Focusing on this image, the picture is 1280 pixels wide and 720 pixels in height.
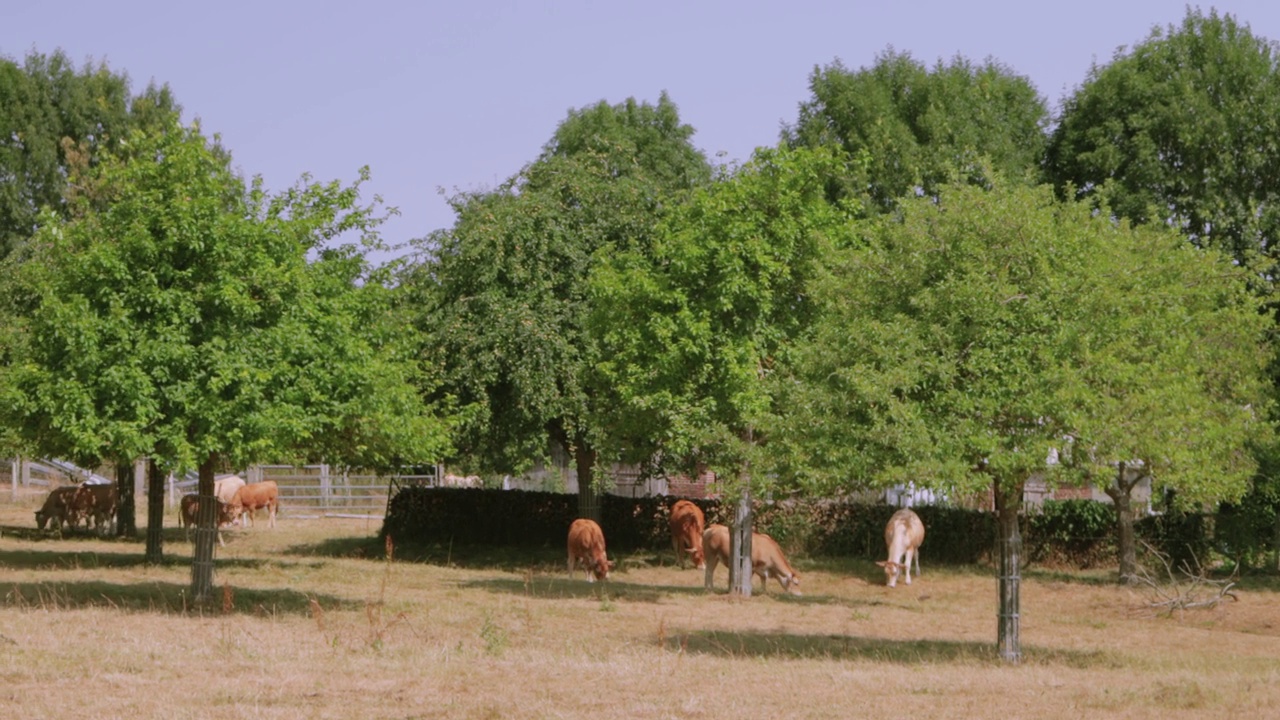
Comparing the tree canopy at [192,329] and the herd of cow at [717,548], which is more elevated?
the tree canopy at [192,329]

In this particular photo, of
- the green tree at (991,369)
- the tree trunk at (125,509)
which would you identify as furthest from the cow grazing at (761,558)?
the tree trunk at (125,509)

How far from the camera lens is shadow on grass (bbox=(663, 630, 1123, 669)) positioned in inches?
645

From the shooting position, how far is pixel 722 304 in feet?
71.6

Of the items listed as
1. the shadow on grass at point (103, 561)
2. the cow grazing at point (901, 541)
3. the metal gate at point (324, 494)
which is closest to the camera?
the shadow on grass at point (103, 561)

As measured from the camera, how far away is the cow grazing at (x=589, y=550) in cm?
2580

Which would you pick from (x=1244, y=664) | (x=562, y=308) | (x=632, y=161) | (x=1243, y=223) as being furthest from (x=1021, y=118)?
(x=1244, y=664)

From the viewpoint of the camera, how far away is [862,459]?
1464 centimetres

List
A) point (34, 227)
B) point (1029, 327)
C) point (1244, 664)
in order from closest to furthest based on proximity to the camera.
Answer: point (1029, 327) → point (1244, 664) → point (34, 227)

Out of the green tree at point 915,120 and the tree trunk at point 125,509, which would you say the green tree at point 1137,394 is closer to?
the green tree at point 915,120

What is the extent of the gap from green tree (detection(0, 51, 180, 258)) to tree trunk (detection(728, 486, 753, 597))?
28526 millimetres

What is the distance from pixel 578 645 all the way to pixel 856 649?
11.7 ft

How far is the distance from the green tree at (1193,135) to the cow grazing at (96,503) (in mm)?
24336

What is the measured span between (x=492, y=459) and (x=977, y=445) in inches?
912

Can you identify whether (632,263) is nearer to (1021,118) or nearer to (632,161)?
(632,161)
